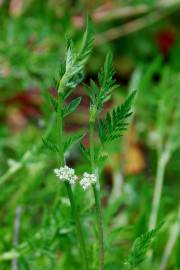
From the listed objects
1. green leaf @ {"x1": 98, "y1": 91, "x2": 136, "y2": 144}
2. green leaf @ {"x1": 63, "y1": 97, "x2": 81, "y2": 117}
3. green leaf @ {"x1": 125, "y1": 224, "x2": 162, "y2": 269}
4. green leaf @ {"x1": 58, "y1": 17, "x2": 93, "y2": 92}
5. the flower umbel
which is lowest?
green leaf @ {"x1": 125, "y1": 224, "x2": 162, "y2": 269}

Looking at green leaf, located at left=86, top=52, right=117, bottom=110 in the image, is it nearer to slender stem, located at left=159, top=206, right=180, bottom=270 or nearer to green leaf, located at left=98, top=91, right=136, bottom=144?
green leaf, located at left=98, top=91, right=136, bottom=144

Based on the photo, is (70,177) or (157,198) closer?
(70,177)

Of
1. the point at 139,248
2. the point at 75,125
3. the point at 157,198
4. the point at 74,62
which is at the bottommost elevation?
the point at 139,248

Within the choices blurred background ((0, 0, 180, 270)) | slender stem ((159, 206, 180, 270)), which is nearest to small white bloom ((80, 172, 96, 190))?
blurred background ((0, 0, 180, 270))

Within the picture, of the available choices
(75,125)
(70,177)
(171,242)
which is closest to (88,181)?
(70,177)

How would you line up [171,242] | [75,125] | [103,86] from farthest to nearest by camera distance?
[75,125] → [171,242] → [103,86]

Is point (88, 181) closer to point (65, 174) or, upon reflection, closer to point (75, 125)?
point (65, 174)

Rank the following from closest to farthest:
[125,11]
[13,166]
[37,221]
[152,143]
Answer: [13,166]
[37,221]
[152,143]
[125,11]

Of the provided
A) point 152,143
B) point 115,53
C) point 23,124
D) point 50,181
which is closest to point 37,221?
point 50,181

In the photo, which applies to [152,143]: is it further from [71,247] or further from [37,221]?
[71,247]
